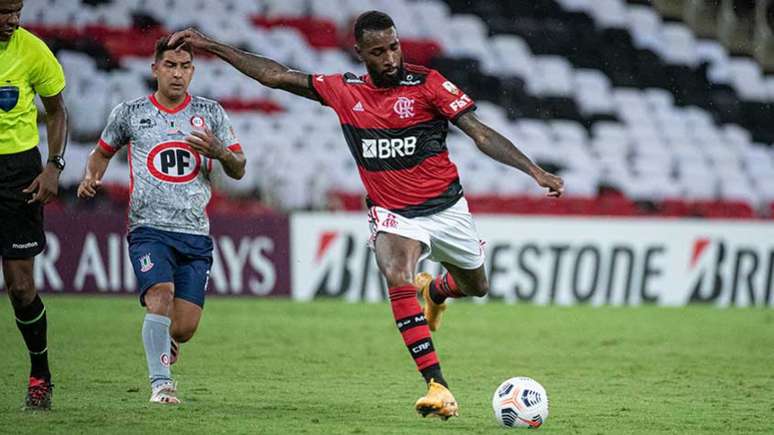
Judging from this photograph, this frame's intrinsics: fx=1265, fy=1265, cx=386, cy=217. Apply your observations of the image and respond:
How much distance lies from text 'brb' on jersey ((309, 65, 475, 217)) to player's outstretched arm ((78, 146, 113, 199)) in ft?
5.35

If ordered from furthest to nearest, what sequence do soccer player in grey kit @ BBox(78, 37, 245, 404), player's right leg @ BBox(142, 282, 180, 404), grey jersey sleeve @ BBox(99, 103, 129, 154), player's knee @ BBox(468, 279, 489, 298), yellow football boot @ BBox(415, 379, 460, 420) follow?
player's knee @ BBox(468, 279, 489, 298) → grey jersey sleeve @ BBox(99, 103, 129, 154) → soccer player in grey kit @ BBox(78, 37, 245, 404) → player's right leg @ BBox(142, 282, 180, 404) → yellow football boot @ BBox(415, 379, 460, 420)

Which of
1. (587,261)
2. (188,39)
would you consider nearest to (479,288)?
(188,39)

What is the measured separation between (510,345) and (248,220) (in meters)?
5.48

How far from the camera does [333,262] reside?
1731cm

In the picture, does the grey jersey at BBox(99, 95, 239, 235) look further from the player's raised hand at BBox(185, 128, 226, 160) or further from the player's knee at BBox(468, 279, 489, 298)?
the player's knee at BBox(468, 279, 489, 298)

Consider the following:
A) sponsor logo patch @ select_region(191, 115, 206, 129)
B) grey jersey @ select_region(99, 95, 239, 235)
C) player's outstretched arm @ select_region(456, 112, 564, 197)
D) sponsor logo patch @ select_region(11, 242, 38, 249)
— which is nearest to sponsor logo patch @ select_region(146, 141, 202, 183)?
grey jersey @ select_region(99, 95, 239, 235)

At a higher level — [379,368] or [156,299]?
[156,299]

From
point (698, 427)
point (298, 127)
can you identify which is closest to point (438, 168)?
point (698, 427)

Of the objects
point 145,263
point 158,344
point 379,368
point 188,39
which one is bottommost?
point 379,368

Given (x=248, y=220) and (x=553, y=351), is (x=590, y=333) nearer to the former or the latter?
(x=553, y=351)

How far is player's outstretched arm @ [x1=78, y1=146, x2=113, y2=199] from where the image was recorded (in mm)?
8195

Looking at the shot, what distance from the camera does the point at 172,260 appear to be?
8.24 metres

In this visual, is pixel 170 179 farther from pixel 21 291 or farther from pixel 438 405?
pixel 438 405

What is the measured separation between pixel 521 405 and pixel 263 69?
283cm
